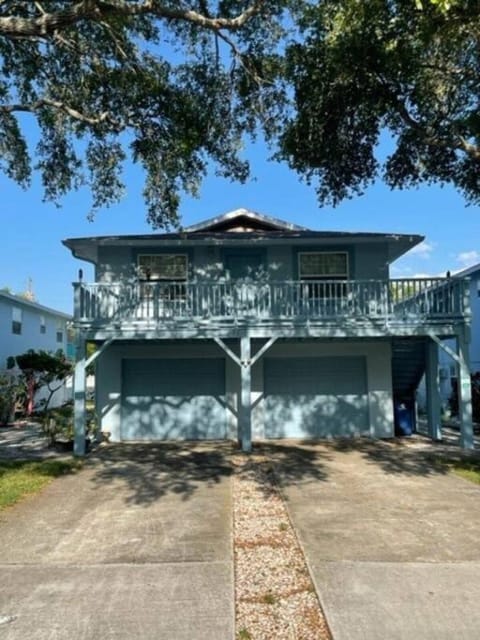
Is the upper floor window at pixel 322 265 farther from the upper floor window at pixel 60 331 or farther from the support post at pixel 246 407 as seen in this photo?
the upper floor window at pixel 60 331

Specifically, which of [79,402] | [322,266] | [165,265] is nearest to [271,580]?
[79,402]

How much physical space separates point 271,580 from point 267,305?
882cm

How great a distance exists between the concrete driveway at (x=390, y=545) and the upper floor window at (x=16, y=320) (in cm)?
1404

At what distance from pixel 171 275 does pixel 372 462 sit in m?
7.03

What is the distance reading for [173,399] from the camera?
47.1 ft

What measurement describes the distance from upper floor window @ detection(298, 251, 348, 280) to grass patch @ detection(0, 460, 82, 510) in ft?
24.3

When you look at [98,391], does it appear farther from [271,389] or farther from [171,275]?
[271,389]

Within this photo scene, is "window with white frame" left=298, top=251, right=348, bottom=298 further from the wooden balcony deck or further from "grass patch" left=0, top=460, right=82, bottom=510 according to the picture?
"grass patch" left=0, top=460, right=82, bottom=510

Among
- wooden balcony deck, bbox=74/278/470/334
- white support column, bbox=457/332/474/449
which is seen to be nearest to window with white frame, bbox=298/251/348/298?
wooden balcony deck, bbox=74/278/470/334

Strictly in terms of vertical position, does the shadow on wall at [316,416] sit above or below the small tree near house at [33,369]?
below

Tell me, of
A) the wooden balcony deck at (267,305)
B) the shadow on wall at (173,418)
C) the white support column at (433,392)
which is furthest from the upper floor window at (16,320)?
the white support column at (433,392)

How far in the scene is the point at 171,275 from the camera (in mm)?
14234

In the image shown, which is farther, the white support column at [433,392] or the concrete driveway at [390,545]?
the white support column at [433,392]

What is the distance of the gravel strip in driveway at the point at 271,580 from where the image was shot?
3.79m
